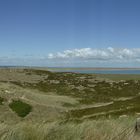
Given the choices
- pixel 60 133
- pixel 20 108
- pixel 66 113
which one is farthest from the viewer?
pixel 66 113

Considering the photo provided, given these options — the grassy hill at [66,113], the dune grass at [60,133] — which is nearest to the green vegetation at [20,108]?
the grassy hill at [66,113]

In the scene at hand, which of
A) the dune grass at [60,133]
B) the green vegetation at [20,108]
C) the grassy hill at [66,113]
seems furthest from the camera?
the green vegetation at [20,108]

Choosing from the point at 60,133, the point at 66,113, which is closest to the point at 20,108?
the point at 66,113

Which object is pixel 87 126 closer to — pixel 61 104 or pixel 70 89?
pixel 61 104

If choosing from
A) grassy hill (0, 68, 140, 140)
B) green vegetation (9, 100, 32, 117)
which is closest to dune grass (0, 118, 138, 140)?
grassy hill (0, 68, 140, 140)

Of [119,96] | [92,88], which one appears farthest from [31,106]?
[92,88]

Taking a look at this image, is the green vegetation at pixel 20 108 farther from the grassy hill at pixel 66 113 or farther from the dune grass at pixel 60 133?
the dune grass at pixel 60 133

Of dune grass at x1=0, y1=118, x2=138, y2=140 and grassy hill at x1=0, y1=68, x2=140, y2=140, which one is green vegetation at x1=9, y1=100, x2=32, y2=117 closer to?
grassy hill at x1=0, y1=68, x2=140, y2=140

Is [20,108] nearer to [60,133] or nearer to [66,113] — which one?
[66,113]

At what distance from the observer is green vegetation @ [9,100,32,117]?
4082 centimetres

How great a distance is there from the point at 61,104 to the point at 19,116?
16.0m

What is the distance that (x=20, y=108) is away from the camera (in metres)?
42.7

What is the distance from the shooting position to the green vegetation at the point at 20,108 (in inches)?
1607

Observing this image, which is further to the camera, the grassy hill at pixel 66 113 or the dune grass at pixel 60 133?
the grassy hill at pixel 66 113
